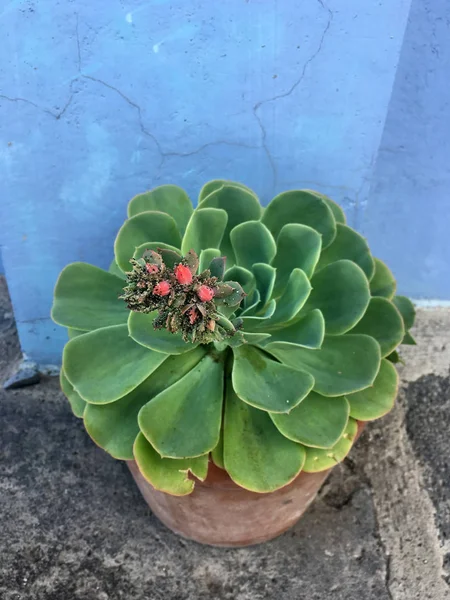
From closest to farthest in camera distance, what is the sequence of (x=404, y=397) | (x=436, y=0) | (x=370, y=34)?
(x=370, y=34), (x=436, y=0), (x=404, y=397)

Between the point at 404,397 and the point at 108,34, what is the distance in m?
1.05

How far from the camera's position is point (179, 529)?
1.13 meters

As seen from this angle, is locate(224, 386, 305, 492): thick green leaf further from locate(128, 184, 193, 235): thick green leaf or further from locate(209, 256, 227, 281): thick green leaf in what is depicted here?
locate(128, 184, 193, 235): thick green leaf

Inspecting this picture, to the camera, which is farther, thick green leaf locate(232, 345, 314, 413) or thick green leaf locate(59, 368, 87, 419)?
thick green leaf locate(59, 368, 87, 419)

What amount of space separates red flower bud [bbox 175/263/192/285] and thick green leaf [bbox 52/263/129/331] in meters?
0.40

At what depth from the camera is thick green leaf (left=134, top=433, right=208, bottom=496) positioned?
85cm

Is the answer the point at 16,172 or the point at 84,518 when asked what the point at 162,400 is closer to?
the point at 84,518

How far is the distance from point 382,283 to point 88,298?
540 mm

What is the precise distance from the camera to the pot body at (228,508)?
96 centimetres

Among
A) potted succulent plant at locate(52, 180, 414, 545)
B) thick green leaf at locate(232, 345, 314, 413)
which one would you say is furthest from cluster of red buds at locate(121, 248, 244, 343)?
thick green leaf at locate(232, 345, 314, 413)

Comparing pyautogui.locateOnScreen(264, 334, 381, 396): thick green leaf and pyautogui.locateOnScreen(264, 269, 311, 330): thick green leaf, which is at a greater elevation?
pyautogui.locateOnScreen(264, 269, 311, 330): thick green leaf

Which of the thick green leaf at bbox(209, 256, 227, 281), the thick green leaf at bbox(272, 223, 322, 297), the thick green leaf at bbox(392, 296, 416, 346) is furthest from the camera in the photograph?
the thick green leaf at bbox(392, 296, 416, 346)

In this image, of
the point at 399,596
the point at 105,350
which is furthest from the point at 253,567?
the point at 105,350

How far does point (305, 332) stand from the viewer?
2.96 ft
